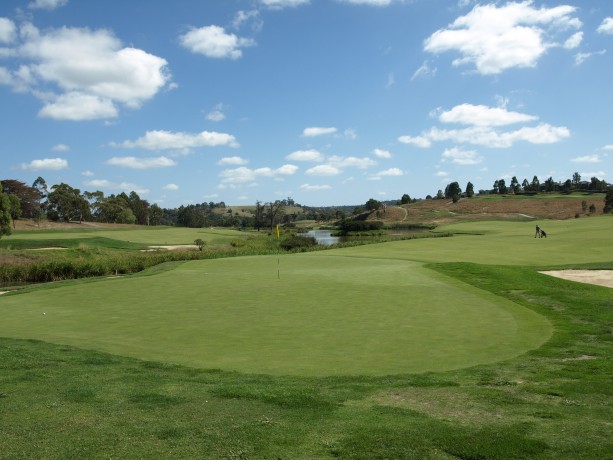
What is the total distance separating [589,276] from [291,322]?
17.3m

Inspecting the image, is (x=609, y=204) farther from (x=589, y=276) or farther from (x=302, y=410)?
(x=302, y=410)

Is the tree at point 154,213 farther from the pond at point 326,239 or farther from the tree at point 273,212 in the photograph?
the pond at point 326,239

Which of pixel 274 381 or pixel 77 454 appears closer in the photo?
pixel 77 454

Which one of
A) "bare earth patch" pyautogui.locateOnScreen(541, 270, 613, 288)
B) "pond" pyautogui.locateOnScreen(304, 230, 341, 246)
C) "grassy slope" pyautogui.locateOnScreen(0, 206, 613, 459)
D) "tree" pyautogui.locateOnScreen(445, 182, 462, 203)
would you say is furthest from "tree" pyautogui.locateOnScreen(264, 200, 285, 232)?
"grassy slope" pyautogui.locateOnScreen(0, 206, 613, 459)

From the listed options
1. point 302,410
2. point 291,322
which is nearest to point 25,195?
point 291,322

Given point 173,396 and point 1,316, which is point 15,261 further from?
point 173,396

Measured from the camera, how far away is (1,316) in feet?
51.6

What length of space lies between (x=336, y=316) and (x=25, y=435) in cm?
942

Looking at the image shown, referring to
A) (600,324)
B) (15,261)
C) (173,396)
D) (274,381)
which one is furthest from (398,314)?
(15,261)

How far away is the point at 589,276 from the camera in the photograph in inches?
938

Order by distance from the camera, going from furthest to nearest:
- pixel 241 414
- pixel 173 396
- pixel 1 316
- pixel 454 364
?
1. pixel 1 316
2. pixel 454 364
3. pixel 173 396
4. pixel 241 414

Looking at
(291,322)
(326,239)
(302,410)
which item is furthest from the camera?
(326,239)

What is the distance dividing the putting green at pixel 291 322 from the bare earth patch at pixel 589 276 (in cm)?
671

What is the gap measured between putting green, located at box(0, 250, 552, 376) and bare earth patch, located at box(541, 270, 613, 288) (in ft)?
22.0
